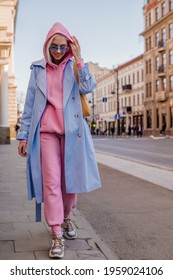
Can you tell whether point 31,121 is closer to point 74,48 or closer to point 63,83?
point 63,83

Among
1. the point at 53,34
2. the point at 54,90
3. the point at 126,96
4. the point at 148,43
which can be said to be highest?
the point at 148,43

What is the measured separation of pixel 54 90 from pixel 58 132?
0.37 meters

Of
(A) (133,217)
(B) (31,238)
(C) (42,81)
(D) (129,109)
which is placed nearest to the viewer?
(C) (42,81)

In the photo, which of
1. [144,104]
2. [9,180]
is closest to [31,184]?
[9,180]

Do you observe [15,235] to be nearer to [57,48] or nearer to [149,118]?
[57,48]

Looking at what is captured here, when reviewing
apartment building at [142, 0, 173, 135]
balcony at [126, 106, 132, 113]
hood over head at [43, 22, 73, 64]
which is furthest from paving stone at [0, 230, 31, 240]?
balcony at [126, 106, 132, 113]

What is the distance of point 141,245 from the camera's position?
4645 mm

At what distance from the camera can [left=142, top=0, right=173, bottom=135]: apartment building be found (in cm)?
5900

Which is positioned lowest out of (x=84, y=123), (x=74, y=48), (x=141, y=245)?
(x=141, y=245)

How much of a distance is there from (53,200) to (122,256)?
74 cm

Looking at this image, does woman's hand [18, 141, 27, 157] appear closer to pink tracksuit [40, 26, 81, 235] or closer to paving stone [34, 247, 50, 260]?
pink tracksuit [40, 26, 81, 235]

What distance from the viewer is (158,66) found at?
6300cm

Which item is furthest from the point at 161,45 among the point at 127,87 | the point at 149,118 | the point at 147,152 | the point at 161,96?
the point at 147,152

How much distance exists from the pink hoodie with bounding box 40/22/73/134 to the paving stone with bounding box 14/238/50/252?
39.2 inches
